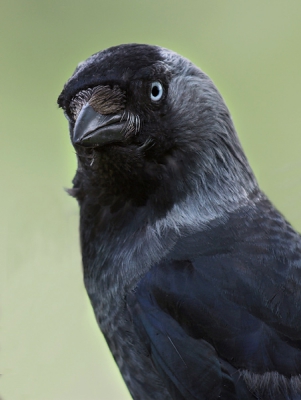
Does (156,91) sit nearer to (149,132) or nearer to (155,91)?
(155,91)

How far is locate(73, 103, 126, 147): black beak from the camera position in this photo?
7.48ft

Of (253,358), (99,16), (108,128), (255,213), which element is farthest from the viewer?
(99,16)

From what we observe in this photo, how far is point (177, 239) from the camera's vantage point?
2395 mm

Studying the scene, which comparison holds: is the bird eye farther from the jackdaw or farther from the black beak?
the black beak

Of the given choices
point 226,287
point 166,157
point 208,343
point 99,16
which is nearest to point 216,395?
point 208,343

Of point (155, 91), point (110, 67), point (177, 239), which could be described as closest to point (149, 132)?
point (155, 91)

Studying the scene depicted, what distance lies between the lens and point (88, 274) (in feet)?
8.35

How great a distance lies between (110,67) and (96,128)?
0.20 m

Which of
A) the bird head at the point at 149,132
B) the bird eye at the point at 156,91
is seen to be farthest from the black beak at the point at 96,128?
the bird eye at the point at 156,91

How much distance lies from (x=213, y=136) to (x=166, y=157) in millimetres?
211

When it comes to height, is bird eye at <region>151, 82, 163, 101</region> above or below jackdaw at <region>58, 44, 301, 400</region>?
above

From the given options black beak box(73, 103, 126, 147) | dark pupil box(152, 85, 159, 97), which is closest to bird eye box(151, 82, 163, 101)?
dark pupil box(152, 85, 159, 97)

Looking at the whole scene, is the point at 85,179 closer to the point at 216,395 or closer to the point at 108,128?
the point at 108,128

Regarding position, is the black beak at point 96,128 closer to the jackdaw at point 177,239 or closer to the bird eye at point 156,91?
the jackdaw at point 177,239
